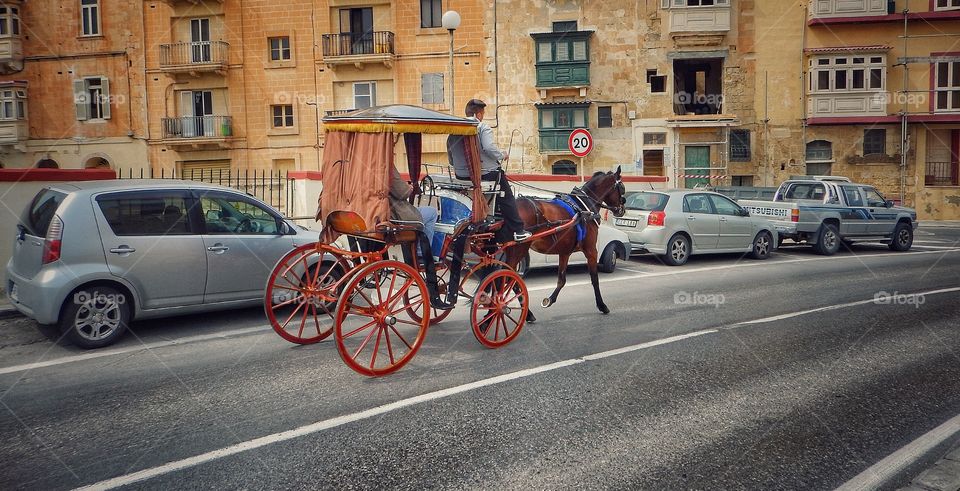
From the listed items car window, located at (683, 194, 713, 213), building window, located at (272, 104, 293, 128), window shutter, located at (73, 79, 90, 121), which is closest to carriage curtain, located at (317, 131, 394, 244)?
car window, located at (683, 194, 713, 213)

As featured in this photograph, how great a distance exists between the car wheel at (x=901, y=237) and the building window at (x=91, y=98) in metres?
36.2

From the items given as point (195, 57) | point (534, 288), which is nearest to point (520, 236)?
point (534, 288)

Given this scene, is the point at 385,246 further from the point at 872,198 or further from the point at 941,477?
the point at 872,198

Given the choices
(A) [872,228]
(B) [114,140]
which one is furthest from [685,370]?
(B) [114,140]

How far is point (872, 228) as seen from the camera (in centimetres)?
1941

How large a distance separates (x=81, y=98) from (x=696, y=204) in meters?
33.9

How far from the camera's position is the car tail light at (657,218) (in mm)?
15531

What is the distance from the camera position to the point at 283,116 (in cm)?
3691

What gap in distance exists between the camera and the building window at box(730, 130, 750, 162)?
3500 cm

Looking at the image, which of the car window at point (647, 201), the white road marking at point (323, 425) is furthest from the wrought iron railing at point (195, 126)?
the white road marking at point (323, 425)

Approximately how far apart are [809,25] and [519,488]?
118 ft

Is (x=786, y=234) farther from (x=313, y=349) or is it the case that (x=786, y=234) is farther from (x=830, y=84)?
(x=830, y=84)

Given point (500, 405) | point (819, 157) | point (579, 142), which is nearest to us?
point (500, 405)

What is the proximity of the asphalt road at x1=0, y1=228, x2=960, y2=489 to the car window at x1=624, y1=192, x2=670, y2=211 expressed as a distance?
652cm
